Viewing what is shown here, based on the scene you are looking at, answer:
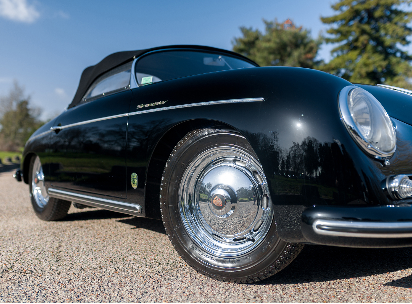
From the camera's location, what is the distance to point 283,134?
61.7 inches

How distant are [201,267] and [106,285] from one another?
511mm

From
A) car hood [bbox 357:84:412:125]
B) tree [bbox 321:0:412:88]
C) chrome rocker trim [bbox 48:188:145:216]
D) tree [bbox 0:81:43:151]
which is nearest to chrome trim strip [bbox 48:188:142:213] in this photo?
chrome rocker trim [bbox 48:188:145:216]

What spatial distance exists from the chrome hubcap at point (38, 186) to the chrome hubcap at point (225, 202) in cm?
246

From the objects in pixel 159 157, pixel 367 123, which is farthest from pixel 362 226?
pixel 159 157

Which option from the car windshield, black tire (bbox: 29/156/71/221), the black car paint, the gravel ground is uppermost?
the car windshield

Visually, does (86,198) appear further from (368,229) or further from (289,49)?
(289,49)

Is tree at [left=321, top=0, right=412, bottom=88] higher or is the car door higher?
tree at [left=321, top=0, right=412, bottom=88]

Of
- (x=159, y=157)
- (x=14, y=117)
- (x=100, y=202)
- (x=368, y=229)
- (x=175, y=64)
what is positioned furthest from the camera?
(x=14, y=117)

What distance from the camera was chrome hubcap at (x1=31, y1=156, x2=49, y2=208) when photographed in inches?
149

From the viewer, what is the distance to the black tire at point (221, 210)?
1654 mm

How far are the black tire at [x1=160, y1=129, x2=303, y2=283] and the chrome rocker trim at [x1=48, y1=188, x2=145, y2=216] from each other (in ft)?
1.00

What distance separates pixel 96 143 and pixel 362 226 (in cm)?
195

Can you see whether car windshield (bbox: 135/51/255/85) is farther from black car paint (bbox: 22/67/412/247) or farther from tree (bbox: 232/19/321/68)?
tree (bbox: 232/19/321/68)

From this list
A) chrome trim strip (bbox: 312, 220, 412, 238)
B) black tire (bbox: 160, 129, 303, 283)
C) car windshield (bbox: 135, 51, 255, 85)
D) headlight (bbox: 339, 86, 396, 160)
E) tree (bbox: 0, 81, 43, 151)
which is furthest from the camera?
tree (bbox: 0, 81, 43, 151)
